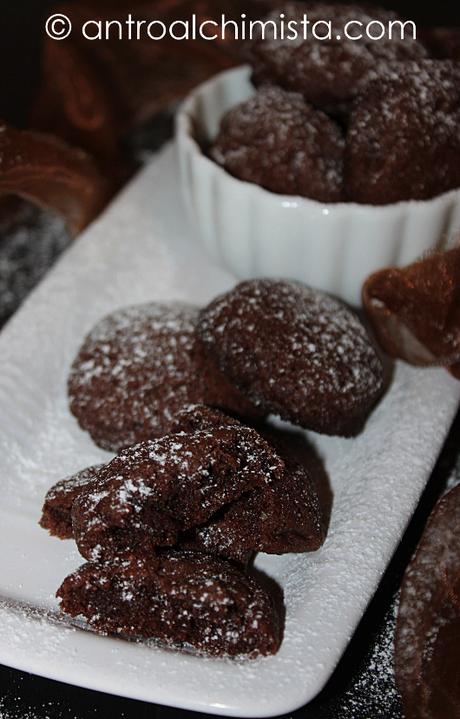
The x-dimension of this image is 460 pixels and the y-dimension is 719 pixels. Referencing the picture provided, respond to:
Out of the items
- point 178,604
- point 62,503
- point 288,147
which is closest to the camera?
point 178,604

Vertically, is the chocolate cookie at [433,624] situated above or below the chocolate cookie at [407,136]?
below

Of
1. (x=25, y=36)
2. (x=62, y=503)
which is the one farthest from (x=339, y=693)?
(x=25, y=36)

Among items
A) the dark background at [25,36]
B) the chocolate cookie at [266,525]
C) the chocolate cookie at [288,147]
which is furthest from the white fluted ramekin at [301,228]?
the dark background at [25,36]

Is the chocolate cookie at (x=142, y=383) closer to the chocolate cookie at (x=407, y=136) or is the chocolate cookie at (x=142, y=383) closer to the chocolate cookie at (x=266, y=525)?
the chocolate cookie at (x=266, y=525)

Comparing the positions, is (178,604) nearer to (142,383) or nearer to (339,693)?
(339,693)

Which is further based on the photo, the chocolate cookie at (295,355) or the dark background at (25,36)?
the dark background at (25,36)

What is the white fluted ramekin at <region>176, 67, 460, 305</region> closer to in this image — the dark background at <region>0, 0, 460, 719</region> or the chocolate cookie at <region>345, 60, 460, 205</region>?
the chocolate cookie at <region>345, 60, 460, 205</region>

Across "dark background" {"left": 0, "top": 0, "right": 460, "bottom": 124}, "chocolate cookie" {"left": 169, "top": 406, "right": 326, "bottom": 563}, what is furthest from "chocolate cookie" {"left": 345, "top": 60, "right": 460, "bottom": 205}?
"dark background" {"left": 0, "top": 0, "right": 460, "bottom": 124}

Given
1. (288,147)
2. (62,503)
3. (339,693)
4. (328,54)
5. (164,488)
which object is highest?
(328,54)
